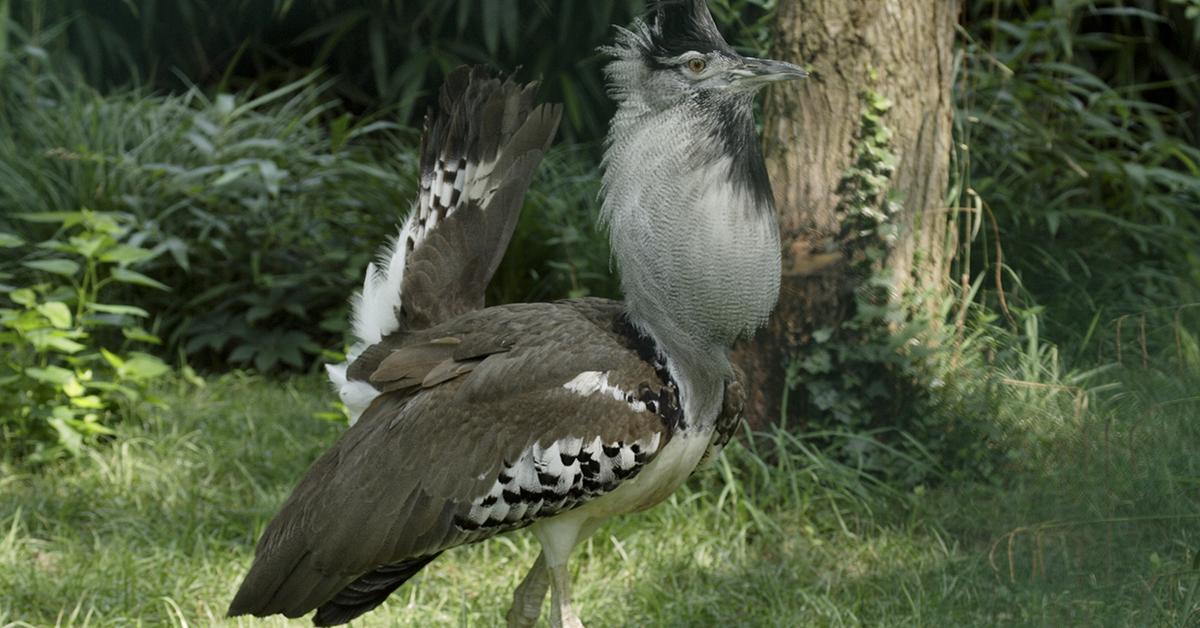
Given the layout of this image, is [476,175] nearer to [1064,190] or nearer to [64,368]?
[64,368]

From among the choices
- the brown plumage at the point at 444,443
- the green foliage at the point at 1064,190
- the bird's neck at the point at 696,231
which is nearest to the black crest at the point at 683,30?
the bird's neck at the point at 696,231

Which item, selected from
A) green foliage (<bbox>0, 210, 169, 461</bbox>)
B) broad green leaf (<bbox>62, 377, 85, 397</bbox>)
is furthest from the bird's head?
broad green leaf (<bbox>62, 377, 85, 397</bbox>)

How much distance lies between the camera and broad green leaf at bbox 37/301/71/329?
460 cm

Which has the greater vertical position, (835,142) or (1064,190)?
(835,142)

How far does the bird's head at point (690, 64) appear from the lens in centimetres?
293

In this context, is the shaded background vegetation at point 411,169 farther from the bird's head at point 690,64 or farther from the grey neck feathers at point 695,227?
the bird's head at point 690,64

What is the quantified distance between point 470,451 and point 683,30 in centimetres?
99

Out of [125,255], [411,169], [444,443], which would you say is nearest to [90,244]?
[125,255]

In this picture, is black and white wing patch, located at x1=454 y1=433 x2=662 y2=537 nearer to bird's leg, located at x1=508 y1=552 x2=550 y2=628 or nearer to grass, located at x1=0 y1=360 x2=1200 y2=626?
bird's leg, located at x1=508 y1=552 x2=550 y2=628

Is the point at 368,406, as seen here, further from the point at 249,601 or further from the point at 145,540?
the point at 145,540

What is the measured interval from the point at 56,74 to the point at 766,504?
4238 mm

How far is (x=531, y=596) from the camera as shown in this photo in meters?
3.26

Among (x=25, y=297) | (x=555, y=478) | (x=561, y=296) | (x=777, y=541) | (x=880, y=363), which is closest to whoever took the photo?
(x=555, y=478)

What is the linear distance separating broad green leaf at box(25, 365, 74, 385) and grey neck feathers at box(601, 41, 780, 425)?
2.41 m
